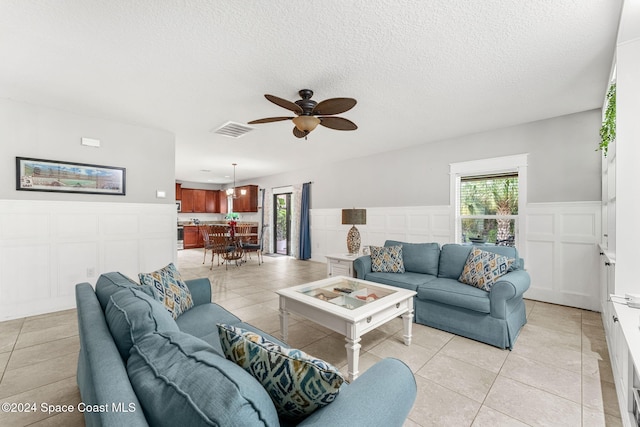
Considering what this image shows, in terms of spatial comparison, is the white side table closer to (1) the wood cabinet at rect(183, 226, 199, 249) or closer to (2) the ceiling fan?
(2) the ceiling fan

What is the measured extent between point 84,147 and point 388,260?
4267 mm

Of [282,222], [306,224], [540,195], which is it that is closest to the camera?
[540,195]

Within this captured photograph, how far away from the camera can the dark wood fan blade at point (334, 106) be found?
8.02ft

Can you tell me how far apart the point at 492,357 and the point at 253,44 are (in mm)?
3248

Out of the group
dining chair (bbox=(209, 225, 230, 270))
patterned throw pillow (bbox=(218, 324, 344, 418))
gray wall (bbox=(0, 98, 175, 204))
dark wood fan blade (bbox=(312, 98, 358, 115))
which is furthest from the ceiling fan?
dining chair (bbox=(209, 225, 230, 270))

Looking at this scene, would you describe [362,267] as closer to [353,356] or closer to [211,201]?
[353,356]

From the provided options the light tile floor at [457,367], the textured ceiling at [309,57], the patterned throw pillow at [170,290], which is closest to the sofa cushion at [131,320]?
the patterned throw pillow at [170,290]

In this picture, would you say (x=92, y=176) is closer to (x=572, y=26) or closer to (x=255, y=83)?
(x=255, y=83)

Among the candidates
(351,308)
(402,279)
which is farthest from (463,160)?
(351,308)

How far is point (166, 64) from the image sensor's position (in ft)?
8.05

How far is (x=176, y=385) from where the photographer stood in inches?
28.8

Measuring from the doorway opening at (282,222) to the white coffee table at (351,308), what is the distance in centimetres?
570

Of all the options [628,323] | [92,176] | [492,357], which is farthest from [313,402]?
[92,176]

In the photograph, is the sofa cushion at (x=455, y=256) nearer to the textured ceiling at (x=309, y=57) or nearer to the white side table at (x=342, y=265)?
the white side table at (x=342, y=265)
